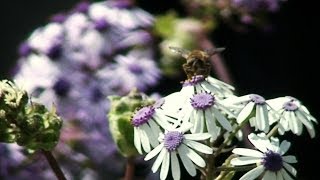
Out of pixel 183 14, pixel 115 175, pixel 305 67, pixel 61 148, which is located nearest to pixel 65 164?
pixel 61 148

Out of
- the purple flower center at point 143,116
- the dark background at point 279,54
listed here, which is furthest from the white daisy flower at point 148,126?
the dark background at point 279,54

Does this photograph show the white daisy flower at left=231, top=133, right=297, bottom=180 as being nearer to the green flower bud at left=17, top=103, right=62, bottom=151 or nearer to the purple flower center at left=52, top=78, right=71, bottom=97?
the green flower bud at left=17, top=103, right=62, bottom=151

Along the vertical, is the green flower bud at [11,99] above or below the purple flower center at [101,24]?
below

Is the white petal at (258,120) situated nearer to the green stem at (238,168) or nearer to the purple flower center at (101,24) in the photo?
the green stem at (238,168)

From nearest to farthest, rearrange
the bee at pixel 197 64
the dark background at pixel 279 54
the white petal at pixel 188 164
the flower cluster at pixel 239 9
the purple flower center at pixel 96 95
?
the white petal at pixel 188 164, the bee at pixel 197 64, the purple flower center at pixel 96 95, the flower cluster at pixel 239 9, the dark background at pixel 279 54

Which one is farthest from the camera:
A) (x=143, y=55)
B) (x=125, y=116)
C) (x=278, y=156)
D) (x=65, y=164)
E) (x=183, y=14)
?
(x=183, y=14)

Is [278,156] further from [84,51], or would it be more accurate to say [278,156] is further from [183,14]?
[183,14]

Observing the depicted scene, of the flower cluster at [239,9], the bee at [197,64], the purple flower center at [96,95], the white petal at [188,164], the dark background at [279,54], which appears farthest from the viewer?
the dark background at [279,54]
